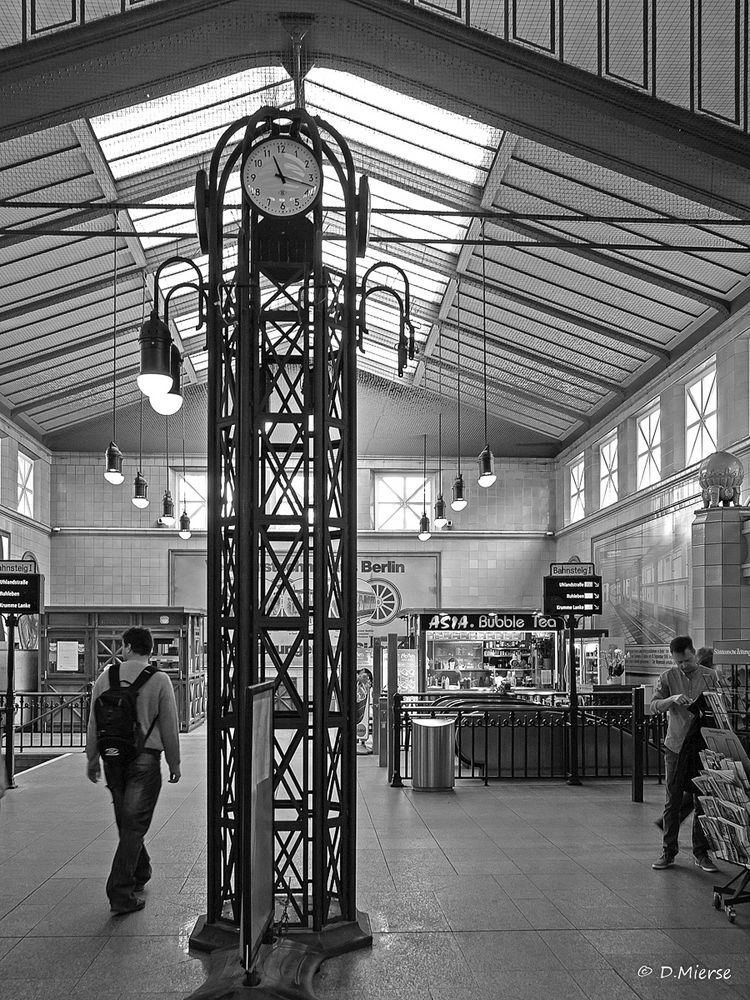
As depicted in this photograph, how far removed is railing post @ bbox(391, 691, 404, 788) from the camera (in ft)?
44.0

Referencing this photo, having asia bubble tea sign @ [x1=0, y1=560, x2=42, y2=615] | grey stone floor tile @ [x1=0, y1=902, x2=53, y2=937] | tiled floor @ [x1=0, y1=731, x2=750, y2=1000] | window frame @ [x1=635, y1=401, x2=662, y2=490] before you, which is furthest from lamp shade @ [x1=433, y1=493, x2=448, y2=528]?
grey stone floor tile @ [x1=0, y1=902, x2=53, y2=937]

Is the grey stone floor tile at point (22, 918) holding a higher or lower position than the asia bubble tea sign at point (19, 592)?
lower

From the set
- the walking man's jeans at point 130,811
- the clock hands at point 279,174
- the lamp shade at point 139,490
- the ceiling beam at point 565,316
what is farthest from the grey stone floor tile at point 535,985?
the lamp shade at point 139,490

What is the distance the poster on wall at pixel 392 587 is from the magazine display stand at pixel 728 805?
22265 mm

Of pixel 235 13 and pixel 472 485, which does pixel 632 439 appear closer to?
pixel 472 485

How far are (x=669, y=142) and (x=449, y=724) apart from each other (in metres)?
7.27

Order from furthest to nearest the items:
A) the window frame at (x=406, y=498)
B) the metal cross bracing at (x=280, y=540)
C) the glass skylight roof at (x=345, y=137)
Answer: the window frame at (x=406, y=498)
the glass skylight roof at (x=345, y=137)
the metal cross bracing at (x=280, y=540)

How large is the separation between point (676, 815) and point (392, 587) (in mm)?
21650

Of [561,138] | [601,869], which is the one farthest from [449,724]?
[561,138]

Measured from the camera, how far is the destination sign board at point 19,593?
1473 centimetres

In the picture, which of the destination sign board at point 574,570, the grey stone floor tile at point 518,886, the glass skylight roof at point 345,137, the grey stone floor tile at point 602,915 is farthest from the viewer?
the destination sign board at point 574,570

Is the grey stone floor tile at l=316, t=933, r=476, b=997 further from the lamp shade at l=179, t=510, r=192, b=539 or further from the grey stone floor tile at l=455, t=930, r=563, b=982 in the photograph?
the lamp shade at l=179, t=510, r=192, b=539

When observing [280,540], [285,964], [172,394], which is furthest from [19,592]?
[285,964]

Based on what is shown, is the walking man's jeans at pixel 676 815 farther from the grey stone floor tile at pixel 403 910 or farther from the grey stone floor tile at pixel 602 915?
the grey stone floor tile at pixel 403 910
